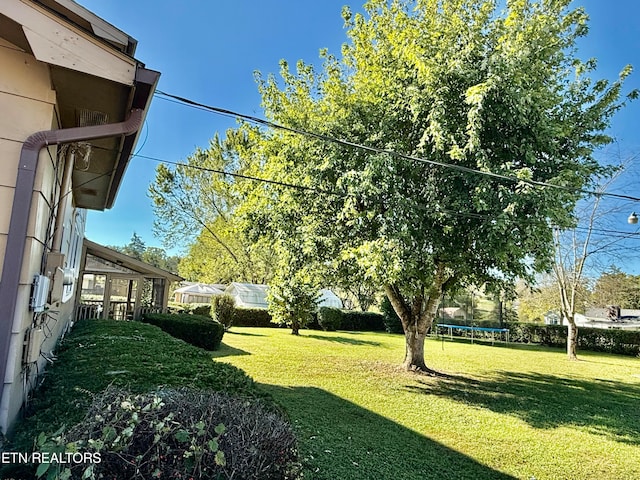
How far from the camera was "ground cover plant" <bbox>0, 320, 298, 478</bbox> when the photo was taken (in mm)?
2090

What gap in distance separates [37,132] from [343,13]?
28.5 ft

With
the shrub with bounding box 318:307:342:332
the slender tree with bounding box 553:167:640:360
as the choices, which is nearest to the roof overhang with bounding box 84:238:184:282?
the shrub with bounding box 318:307:342:332

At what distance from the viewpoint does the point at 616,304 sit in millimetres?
28797

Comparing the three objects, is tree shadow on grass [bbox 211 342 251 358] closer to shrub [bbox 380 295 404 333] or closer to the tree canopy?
the tree canopy

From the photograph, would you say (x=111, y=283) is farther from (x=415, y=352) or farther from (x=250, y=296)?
(x=250, y=296)

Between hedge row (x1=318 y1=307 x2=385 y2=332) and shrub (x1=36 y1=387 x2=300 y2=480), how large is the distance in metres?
19.8

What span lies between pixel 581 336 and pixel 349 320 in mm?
12488

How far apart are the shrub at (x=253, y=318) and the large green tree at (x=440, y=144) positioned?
1254 cm

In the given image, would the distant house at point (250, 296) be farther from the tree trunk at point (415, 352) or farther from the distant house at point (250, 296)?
the tree trunk at point (415, 352)

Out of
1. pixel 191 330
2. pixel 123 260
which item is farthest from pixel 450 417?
pixel 123 260

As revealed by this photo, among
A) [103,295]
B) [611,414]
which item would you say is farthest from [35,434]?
[103,295]

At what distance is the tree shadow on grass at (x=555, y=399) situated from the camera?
22.0ft

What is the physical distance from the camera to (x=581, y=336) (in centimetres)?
1988

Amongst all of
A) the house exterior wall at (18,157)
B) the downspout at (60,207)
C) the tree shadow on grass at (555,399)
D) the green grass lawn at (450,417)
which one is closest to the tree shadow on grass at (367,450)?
the green grass lawn at (450,417)
